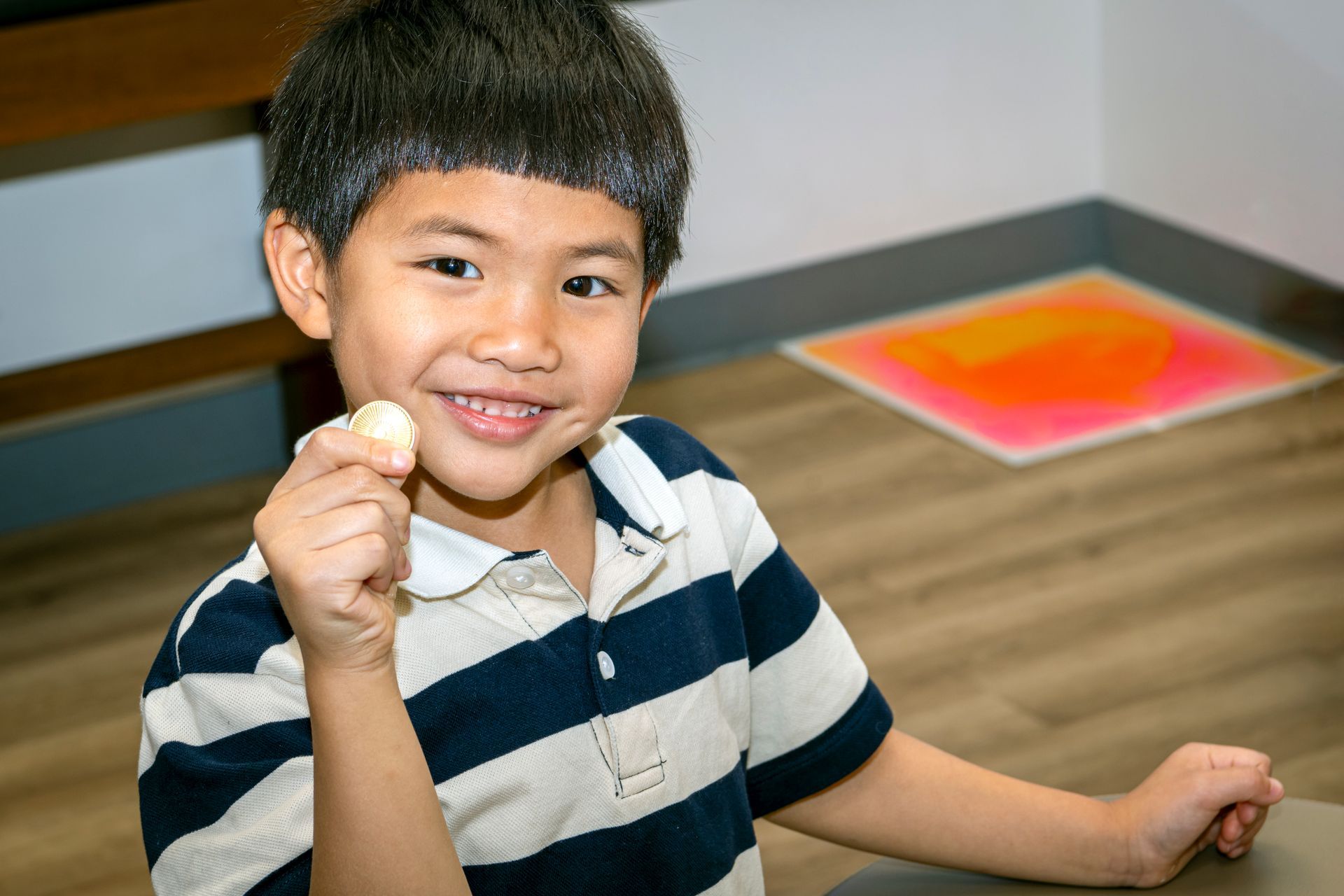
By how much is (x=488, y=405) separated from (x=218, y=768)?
0.19 metres

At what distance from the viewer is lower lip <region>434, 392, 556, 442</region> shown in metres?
0.68

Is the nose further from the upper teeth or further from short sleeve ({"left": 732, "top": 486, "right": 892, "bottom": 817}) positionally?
short sleeve ({"left": 732, "top": 486, "right": 892, "bottom": 817})

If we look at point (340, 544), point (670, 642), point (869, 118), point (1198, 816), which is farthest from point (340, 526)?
point (869, 118)

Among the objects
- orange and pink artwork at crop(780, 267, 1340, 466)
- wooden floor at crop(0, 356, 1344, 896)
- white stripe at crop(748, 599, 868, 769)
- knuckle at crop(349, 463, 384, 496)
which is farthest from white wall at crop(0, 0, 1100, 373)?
knuckle at crop(349, 463, 384, 496)

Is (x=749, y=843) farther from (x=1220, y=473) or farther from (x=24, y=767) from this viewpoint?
(x=1220, y=473)

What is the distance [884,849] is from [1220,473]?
1438 mm

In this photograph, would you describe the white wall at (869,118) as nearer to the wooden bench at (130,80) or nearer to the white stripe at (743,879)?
the wooden bench at (130,80)

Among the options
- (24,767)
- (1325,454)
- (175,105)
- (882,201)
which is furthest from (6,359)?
(1325,454)

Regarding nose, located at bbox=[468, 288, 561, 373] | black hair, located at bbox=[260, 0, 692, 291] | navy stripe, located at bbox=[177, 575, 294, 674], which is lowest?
navy stripe, located at bbox=[177, 575, 294, 674]

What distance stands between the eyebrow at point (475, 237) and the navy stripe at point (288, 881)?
0.84 feet

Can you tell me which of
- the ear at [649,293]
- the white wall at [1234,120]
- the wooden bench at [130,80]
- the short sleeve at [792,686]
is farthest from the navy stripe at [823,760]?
the white wall at [1234,120]

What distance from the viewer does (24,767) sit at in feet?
5.49

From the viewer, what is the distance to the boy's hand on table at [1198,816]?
0.74 m

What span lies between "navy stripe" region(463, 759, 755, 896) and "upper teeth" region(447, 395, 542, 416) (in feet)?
0.64
